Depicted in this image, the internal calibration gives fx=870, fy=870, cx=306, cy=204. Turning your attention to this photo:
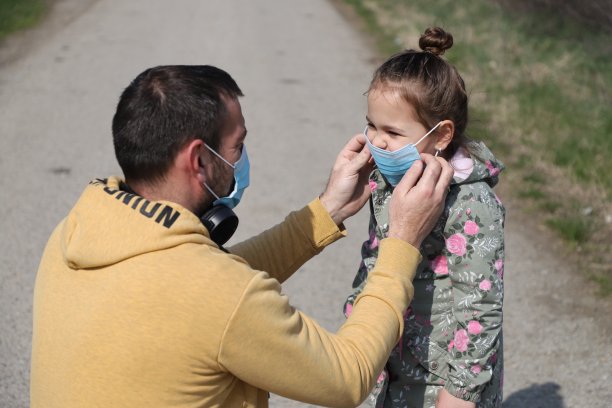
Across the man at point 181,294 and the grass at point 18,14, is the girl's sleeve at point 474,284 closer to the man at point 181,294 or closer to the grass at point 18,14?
the man at point 181,294

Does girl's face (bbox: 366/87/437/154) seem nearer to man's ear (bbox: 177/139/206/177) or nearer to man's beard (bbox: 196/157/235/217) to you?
man's beard (bbox: 196/157/235/217)

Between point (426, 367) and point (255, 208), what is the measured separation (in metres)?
3.60

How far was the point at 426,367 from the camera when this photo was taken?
2643 mm

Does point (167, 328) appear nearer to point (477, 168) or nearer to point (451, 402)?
point (451, 402)

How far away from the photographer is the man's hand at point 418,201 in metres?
2.34

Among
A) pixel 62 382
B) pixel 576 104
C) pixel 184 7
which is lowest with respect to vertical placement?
pixel 184 7

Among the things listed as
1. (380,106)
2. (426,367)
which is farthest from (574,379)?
(380,106)

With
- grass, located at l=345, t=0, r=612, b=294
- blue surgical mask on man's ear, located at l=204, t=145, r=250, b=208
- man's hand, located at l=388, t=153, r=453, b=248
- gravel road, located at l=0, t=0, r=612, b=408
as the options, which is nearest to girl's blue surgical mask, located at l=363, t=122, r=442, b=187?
man's hand, located at l=388, t=153, r=453, b=248

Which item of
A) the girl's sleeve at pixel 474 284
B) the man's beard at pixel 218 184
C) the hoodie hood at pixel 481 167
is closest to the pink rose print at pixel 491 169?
the hoodie hood at pixel 481 167

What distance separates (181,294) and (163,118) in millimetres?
452

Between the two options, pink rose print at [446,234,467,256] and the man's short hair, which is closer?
the man's short hair

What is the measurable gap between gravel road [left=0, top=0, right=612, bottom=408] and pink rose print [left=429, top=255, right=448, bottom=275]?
1.66 meters

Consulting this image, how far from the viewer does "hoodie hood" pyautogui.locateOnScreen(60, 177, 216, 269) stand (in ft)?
6.53

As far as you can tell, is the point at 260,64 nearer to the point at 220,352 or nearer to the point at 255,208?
the point at 255,208
